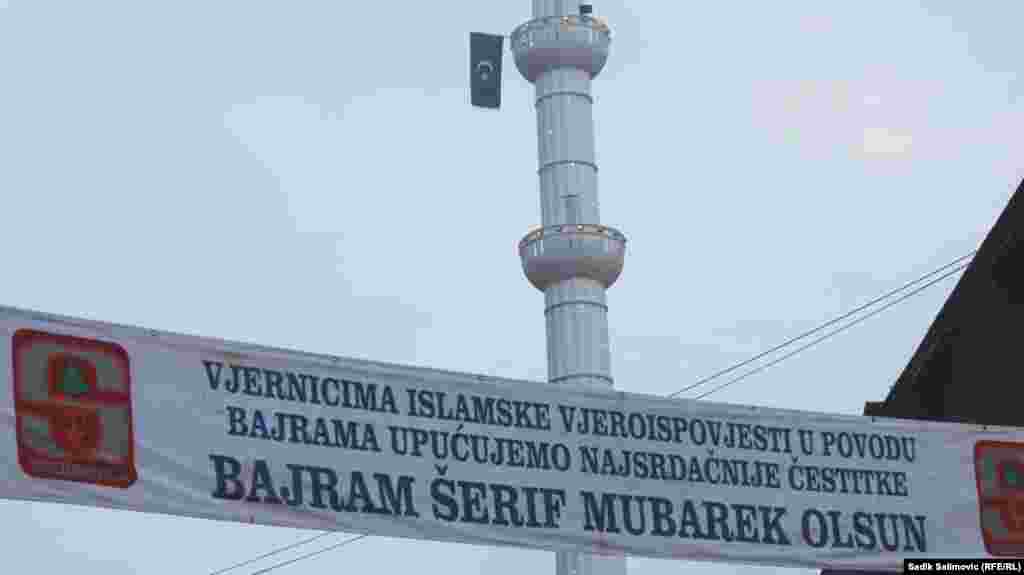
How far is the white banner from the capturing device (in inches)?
661

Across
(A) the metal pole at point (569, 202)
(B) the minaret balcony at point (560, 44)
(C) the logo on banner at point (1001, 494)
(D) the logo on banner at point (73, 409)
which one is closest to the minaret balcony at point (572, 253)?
(A) the metal pole at point (569, 202)

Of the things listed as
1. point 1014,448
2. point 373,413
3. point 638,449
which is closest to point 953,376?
point 1014,448

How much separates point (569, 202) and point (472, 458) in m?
25.2

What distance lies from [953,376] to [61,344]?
1428 centimetres

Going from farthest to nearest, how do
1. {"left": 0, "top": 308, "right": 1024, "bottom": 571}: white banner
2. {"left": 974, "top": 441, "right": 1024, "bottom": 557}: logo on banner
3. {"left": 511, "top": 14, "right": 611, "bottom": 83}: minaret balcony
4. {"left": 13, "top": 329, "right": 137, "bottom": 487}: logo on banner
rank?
{"left": 511, "top": 14, "right": 611, "bottom": 83}: minaret balcony < {"left": 974, "top": 441, "right": 1024, "bottom": 557}: logo on banner < {"left": 0, "top": 308, "right": 1024, "bottom": 571}: white banner < {"left": 13, "top": 329, "right": 137, "bottom": 487}: logo on banner

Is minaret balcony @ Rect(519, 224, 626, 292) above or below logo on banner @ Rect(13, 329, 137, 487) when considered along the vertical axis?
above

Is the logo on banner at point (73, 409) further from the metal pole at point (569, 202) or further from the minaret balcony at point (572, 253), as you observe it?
the minaret balcony at point (572, 253)

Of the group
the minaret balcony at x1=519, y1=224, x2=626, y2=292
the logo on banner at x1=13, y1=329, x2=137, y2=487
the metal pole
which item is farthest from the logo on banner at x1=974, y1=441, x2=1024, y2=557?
the minaret balcony at x1=519, y1=224, x2=626, y2=292

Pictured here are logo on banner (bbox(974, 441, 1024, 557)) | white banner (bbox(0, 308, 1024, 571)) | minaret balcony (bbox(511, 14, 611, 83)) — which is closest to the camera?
white banner (bbox(0, 308, 1024, 571))

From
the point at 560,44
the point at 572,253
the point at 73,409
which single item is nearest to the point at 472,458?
the point at 73,409

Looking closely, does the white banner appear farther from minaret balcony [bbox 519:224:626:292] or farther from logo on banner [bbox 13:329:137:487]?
minaret balcony [bbox 519:224:626:292]

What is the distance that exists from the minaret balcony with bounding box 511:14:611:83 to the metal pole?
2 cm

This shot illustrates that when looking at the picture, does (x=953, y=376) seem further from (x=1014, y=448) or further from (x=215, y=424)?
(x=215, y=424)

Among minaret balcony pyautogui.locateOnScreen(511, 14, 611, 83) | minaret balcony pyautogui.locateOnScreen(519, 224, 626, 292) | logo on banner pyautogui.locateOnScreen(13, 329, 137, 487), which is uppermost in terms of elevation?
minaret balcony pyautogui.locateOnScreen(511, 14, 611, 83)
